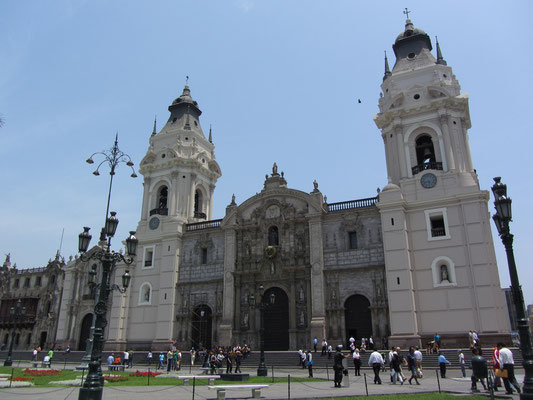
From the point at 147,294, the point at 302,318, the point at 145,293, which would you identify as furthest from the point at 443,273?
the point at 145,293

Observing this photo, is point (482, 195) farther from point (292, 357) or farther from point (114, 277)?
point (114, 277)

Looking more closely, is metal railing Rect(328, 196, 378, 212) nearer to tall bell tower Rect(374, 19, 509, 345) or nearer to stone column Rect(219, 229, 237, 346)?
tall bell tower Rect(374, 19, 509, 345)

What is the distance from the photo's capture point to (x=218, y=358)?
28.5 metres

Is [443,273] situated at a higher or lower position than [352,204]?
lower

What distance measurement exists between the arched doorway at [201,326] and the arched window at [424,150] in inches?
861

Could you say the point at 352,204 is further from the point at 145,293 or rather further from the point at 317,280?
the point at 145,293

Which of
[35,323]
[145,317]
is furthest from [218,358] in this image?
[35,323]

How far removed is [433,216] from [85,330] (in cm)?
3518

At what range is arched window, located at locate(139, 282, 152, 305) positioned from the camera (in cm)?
4046

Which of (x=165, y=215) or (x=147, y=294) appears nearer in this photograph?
(x=147, y=294)

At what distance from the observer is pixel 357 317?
107ft

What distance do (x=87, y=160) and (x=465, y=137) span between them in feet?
90.6

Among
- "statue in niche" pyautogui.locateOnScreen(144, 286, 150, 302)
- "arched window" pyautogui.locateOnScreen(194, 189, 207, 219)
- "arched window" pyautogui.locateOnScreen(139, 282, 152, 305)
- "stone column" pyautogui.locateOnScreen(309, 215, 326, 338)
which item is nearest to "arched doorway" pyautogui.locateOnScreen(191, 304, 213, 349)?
"arched window" pyautogui.locateOnScreen(139, 282, 152, 305)

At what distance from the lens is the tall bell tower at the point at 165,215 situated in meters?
39.3
